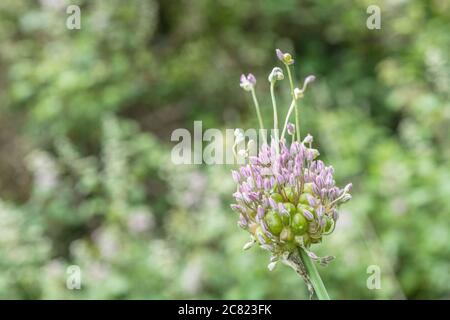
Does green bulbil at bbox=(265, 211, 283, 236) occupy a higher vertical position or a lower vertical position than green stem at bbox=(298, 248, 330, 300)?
higher

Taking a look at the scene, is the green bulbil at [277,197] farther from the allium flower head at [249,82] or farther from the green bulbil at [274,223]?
the allium flower head at [249,82]

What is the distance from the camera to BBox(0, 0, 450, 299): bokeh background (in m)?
2.99

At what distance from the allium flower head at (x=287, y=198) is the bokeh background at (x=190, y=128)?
1.57 m

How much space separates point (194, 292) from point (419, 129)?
161 cm

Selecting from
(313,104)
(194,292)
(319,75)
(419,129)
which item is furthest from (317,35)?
(194,292)

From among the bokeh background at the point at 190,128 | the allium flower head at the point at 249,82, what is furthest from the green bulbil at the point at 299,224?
the bokeh background at the point at 190,128

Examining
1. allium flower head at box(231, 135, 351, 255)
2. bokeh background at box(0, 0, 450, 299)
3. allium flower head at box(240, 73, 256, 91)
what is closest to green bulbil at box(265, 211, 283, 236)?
allium flower head at box(231, 135, 351, 255)

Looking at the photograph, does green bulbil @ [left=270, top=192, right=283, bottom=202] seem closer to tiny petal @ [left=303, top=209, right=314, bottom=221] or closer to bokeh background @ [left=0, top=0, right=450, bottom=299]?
tiny petal @ [left=303, top=209, right=314, bottom=221]

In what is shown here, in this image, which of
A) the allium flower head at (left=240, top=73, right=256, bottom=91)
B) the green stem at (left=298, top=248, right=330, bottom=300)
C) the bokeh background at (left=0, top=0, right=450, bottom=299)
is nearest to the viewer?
the green stem at (left=298, top=248, right=330, bottom=300)

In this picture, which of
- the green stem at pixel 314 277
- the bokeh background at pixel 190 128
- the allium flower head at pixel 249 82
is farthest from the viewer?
the bokeh background at pixel 190 128

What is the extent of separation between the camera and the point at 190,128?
499 cm

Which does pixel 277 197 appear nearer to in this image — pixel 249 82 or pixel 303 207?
pixel 303 207

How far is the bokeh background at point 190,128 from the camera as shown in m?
Result: 2.99
